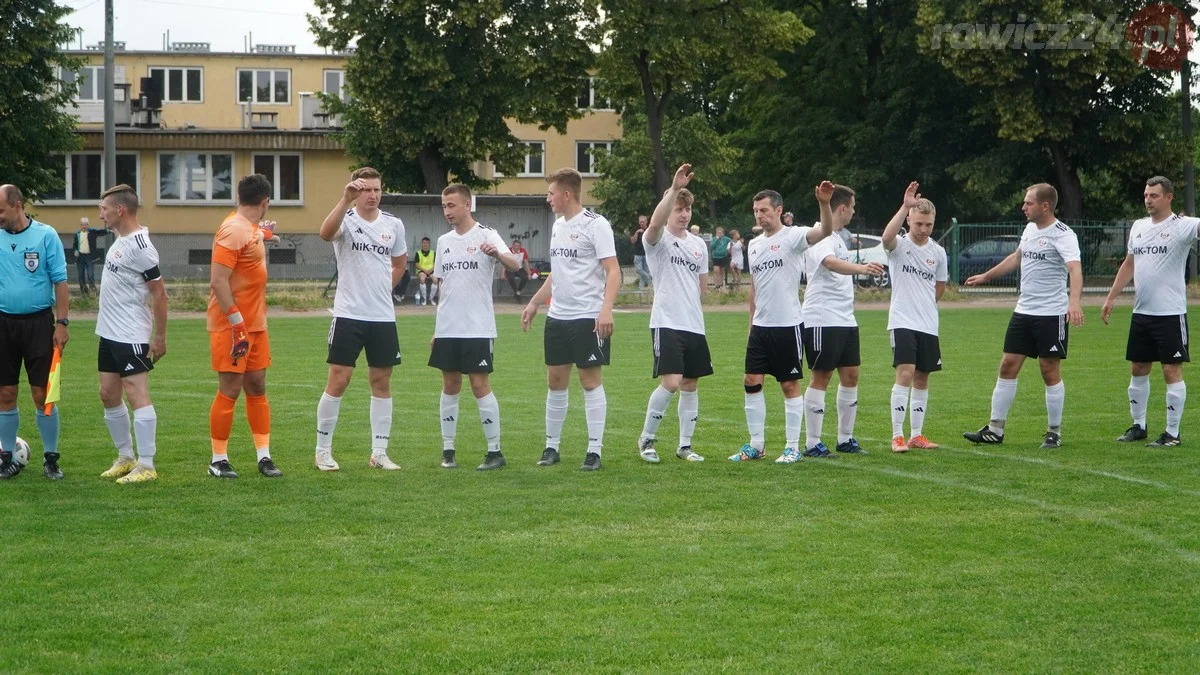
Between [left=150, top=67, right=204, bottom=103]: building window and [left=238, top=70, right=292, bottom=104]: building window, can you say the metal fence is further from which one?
[left=150, top=67, right=204, bottom=103]: building window

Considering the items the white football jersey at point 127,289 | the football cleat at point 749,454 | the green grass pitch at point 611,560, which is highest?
the white football jersey at point 127,289

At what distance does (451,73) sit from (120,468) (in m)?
35.7

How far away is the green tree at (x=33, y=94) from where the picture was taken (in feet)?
123

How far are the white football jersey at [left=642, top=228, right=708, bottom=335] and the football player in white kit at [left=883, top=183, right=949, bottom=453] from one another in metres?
1.82

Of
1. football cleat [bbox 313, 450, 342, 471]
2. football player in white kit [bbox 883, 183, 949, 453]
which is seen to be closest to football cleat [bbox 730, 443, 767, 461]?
football player in white kit [bbox 883, 183, 949, 453]

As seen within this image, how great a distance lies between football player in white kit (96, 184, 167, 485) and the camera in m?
9.17

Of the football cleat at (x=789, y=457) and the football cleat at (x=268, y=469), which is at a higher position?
the football cleat at (x=789, y=457)

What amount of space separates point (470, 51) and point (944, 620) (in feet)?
136

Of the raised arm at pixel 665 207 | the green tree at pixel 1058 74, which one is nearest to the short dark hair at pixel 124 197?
the raised arm at pixel 665 207

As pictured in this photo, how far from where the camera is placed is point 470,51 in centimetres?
4522

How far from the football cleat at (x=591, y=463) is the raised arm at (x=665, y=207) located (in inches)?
67.3

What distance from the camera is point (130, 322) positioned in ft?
30.2

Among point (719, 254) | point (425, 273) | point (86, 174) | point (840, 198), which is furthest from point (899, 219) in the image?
point (86, 174)

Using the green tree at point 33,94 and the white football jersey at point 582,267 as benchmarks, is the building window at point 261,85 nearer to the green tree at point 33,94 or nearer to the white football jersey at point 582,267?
the green tree at point 33,94
